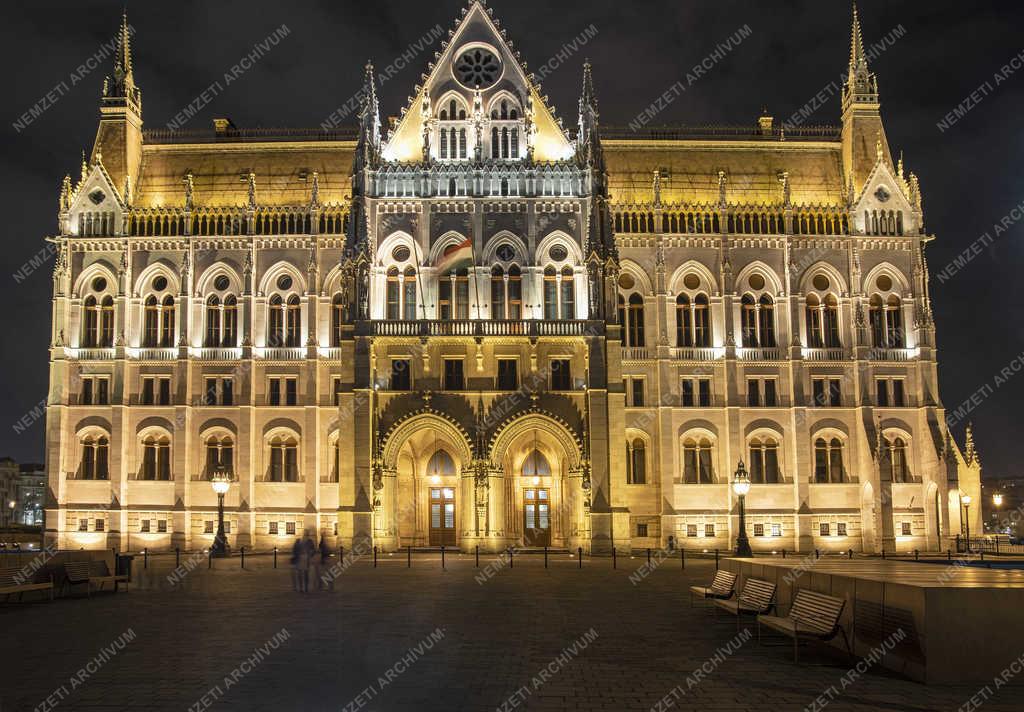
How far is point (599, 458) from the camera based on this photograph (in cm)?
5406

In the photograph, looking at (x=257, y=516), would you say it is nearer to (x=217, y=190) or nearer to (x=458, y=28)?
(x=217, y=190)

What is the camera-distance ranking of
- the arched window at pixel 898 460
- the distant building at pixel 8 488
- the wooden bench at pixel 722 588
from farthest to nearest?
the distant building at pixel 8 488 → the arched window at pixel 898 460 → the wooden bench at pixel 722 588

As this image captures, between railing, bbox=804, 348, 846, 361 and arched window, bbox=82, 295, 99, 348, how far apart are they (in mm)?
43005

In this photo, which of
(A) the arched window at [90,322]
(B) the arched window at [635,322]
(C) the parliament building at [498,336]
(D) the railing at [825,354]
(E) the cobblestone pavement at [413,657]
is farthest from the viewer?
(A) the arched window at [90,322]

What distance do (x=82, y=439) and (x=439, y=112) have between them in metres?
28.9

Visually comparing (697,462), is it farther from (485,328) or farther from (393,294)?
(393,294)

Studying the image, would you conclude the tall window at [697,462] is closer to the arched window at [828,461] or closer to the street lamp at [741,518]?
the arched window at [828,461]

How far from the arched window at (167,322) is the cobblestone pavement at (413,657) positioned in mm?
32883

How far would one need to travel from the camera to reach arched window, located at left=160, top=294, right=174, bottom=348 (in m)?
62.3

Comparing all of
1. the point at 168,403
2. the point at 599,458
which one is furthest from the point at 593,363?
the point at 168,403

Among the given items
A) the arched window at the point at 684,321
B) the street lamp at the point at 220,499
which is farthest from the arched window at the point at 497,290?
the street lamp at the point at 220,499

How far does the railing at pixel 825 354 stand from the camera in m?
61.7

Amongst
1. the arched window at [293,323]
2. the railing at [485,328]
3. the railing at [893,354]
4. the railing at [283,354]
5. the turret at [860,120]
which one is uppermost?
the turret at [860,120]

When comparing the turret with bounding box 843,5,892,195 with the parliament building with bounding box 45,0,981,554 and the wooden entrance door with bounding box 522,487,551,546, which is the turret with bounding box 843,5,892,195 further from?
the wooden entrance door with bounding box 522,487,551,546
